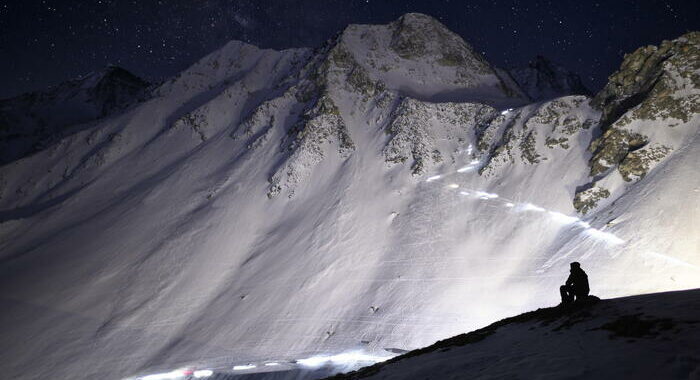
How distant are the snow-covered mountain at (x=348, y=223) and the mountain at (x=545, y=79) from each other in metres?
70.0

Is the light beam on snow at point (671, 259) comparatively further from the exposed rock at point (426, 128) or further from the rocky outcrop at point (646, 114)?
the exposed rock at point (426, 128)

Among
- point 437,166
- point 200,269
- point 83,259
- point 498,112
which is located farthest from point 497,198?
point 83,259

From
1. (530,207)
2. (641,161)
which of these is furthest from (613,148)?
(530,207)

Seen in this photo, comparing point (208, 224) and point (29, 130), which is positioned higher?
point (29, 130)

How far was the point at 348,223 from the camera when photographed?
175ft

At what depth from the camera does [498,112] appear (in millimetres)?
66375

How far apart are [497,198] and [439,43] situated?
203 feet

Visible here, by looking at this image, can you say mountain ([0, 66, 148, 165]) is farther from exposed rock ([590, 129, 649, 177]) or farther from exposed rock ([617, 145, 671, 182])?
exposed rock ([617, 145, 671, 182])

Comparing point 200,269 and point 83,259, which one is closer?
point 200,269

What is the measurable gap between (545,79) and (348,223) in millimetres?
133286

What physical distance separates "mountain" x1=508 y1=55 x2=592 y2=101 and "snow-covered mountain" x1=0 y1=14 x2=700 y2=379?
7001 centimetres

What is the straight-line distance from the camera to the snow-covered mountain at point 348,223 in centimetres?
3722

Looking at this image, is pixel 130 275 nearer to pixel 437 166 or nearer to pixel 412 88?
pixel 437 166

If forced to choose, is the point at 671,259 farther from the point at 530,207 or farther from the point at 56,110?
the point at 56,110
